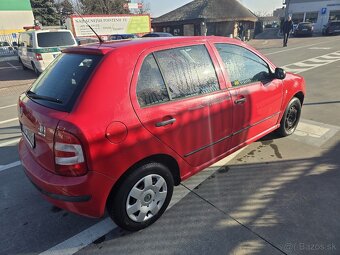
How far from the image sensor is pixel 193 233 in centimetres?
261

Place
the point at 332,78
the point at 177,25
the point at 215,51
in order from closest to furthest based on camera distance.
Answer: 1. the point at 215,51
2. the point at 332,78
3. the point at 177,25

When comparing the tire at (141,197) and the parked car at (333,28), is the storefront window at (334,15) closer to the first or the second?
the parked car at (333,28)

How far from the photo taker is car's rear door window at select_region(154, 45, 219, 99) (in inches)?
104

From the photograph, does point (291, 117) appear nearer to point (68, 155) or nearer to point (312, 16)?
point (68, 155)

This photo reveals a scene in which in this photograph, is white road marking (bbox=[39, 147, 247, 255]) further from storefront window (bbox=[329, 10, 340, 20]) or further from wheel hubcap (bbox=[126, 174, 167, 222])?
storefront window (bbox=[329, 10, 340, 20])

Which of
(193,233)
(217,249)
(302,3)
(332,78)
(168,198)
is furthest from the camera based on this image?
(302,3)

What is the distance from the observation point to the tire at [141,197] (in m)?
2.41

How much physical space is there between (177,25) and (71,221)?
3302 centimetres

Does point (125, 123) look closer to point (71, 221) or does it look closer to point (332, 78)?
point (71, 221)

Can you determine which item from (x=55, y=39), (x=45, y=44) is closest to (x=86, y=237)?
(x=45, y=44)

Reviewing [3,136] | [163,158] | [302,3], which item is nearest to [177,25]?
[302,3]

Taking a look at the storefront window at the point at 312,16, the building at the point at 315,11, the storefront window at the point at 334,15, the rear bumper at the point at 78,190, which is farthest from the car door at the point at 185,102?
the storefront window at the point at 312,16

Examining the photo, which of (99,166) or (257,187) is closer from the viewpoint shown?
(99,166)

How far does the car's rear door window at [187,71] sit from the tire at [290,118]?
73.3 inches
